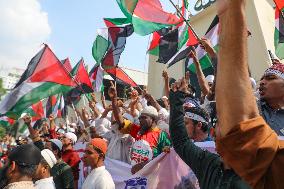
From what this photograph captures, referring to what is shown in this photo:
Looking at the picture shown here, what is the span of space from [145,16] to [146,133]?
2910 mm

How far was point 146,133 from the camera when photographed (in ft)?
15.7

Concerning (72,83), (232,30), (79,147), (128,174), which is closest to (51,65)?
(72,83)

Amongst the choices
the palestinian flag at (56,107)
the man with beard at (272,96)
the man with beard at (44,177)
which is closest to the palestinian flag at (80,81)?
the palestinian flag at (56,107)

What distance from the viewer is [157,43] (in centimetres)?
789

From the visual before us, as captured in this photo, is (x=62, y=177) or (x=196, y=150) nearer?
(x=196, y=150)

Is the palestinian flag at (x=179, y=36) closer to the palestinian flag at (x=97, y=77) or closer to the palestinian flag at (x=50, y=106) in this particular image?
the palestinian flag at (x=97, y=77)

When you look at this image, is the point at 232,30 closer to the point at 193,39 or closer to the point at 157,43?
the point at 193,39

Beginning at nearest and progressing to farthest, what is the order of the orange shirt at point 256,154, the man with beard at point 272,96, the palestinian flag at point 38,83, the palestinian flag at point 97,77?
the orange shirt at point 256,154
the man with beard at point 272,96
the palestinian flag at point 38,83
the palestinian flag at point 97,77

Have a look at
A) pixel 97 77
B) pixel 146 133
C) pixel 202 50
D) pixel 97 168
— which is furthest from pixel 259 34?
pixel 97 168

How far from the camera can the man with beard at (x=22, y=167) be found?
2952 millimetres

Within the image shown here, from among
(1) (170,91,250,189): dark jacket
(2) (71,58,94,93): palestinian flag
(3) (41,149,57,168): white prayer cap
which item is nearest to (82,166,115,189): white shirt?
(3) (41,149,57,168): white prayer cap

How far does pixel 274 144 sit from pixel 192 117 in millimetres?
2165

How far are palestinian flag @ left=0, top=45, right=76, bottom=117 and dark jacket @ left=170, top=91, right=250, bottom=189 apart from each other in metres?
5.50

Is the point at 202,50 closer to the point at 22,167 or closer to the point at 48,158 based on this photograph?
the point at 48,158
